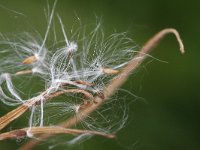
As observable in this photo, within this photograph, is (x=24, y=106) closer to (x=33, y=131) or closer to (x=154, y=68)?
(x=33, y=131)

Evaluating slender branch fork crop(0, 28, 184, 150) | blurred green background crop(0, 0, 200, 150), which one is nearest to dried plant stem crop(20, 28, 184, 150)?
slender branch fork crop(0, 28, 184, 150)

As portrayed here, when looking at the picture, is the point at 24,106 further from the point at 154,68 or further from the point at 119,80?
the point at 154,68

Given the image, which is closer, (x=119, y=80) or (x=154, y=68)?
(x=119, y=80)

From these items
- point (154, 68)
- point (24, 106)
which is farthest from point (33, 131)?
point (154, 68)

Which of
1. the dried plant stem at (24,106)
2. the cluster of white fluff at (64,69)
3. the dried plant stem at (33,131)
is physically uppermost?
the cluster of white fluff at (64,69)

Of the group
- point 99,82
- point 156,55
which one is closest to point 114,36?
point 99,82

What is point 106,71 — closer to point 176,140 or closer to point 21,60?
point 21,60

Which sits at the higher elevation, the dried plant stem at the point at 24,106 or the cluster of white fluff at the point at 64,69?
the cluster of white fluff at the point at 64,69

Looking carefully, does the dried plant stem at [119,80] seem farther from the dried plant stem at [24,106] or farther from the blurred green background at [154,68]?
the blurred green background at [154,68]

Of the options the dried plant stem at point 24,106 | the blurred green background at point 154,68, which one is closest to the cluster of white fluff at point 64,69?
the dried plant stem at point 24,106
